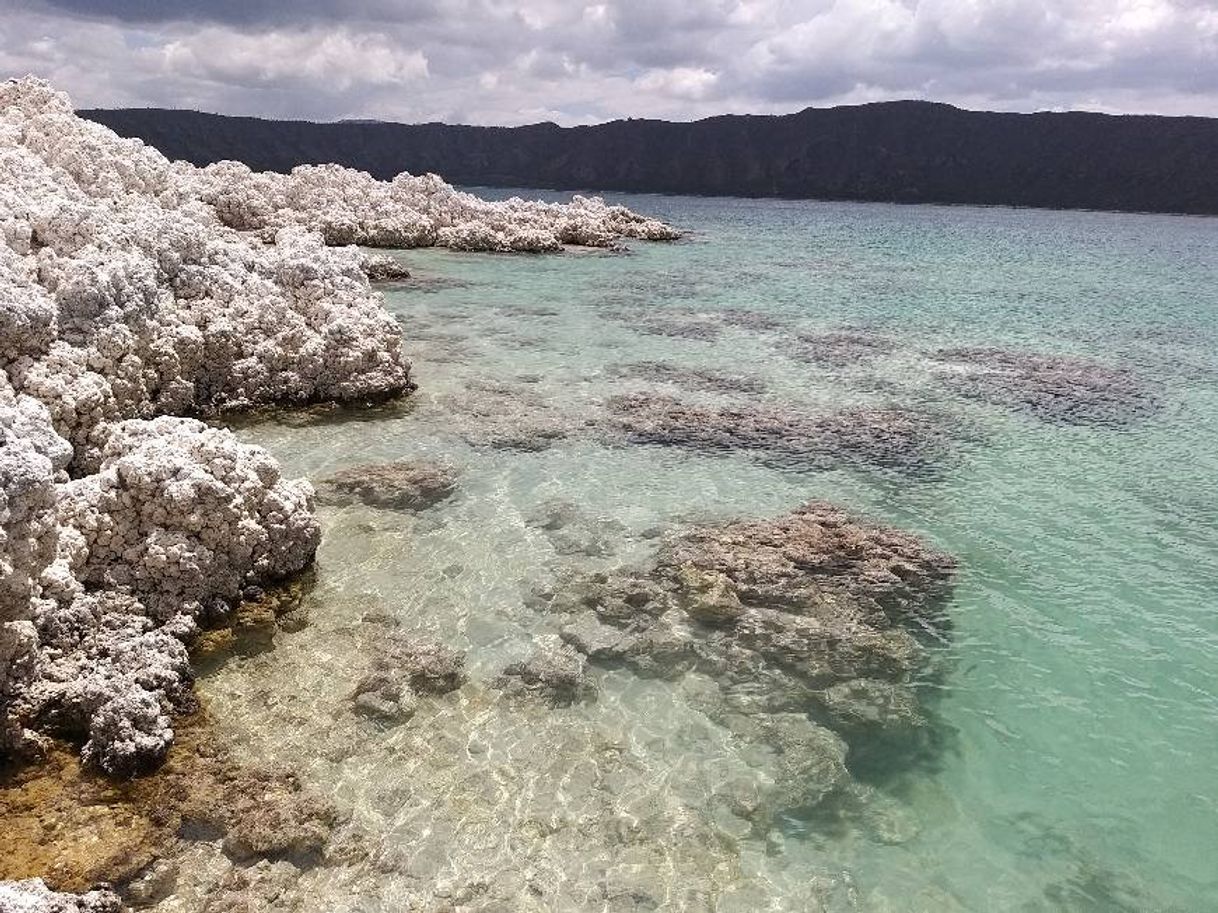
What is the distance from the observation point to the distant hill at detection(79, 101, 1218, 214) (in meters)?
142

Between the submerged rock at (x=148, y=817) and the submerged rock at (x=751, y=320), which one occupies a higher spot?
the submerged rock at (x=751, y=320)

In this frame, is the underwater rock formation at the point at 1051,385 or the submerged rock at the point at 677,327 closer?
the underwater rock formation at the point at 1051,385

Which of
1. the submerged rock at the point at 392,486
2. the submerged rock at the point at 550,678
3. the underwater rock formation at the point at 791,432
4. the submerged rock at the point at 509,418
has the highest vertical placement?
the underwater rock formation at the point at 791,432

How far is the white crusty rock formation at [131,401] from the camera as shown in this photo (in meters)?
7.70

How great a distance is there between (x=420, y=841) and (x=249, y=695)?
273 cm

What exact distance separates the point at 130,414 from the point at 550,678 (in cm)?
915

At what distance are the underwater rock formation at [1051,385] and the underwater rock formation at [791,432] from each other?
3.21 metres

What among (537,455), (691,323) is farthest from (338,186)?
(537,455)

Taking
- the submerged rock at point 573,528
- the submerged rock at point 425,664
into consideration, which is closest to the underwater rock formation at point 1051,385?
the submerged rock at point 573,528

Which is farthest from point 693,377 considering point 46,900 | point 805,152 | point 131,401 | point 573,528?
point 805,152

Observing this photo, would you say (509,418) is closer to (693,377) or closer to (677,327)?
(693,377)

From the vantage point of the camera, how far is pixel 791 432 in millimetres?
17219

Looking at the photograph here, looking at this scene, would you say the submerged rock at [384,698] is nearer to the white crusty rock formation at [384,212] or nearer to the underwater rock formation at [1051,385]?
the underwater rock formation at [1051,385]

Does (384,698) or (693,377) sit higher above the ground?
(693,377)
